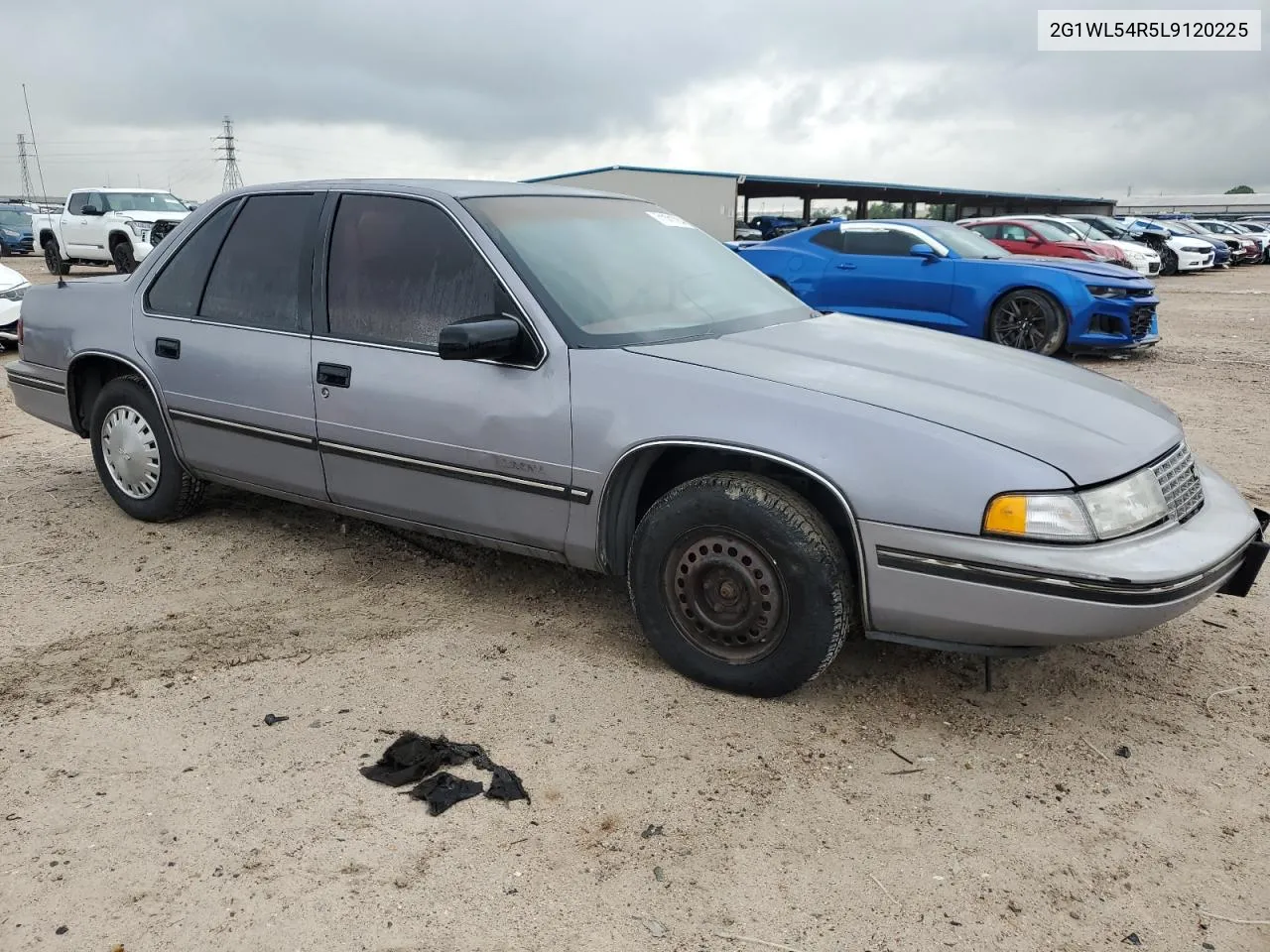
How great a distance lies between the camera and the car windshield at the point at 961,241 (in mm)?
10109

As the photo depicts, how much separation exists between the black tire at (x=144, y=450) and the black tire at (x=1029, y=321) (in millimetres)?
7592

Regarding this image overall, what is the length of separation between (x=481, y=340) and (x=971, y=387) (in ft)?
5.02

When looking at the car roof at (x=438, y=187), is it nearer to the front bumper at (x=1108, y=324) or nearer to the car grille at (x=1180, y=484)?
the car grille at (x=1180, y=484)

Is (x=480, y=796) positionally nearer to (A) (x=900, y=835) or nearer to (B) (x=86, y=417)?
(A) (x=900, y=835)

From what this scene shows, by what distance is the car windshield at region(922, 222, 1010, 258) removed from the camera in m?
10.1

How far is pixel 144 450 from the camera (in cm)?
465

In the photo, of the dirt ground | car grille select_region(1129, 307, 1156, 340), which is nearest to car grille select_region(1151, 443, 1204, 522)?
the dirt ground

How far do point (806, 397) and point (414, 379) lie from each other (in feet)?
4.68

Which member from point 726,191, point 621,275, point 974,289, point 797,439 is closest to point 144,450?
point 621,275

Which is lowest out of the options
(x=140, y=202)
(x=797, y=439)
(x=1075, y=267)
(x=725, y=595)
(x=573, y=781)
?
(x=573, y=781)

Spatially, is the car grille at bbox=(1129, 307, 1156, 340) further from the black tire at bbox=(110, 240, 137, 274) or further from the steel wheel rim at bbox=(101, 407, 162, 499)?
the black tire at bbox=(110, 240, 137, 274)

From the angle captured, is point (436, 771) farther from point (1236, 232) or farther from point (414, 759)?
point (1236, 232)

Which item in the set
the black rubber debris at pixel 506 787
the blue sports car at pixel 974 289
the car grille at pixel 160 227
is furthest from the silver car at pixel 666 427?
the car grille at pixel 160 227

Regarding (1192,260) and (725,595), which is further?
(1192,260)
